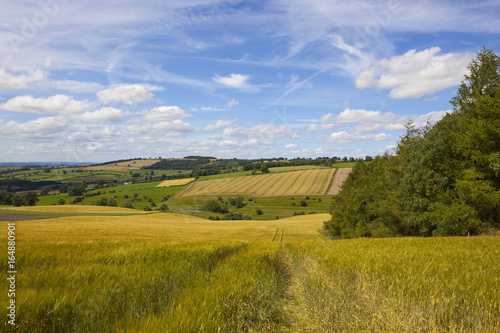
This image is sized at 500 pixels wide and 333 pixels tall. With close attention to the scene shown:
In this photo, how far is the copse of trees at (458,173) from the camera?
18.5m

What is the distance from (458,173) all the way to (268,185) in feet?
302

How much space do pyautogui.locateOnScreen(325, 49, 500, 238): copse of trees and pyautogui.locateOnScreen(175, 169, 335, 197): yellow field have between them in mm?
69828

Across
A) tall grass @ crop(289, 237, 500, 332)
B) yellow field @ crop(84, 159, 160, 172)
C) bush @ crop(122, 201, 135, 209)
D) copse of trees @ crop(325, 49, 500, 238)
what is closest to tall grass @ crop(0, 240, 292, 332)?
tall grass @ crop(289, 237, 500, 332)

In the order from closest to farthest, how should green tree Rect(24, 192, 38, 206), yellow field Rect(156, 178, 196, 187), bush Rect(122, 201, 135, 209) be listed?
green tree Rect(24, 192, 38, 206) < bush Rect(122, 201, 135, 209) < yellow field Rect(156, 178, 196, 187)

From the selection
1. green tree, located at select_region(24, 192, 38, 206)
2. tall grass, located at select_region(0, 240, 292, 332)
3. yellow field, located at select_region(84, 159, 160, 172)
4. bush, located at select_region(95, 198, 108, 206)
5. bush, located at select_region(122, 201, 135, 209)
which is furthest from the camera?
yellow field, located at select_region(84, 159, 160, 172)

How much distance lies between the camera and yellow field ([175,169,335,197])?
103 meters

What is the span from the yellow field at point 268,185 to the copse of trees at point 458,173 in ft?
229

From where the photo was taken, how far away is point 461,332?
2.90 m

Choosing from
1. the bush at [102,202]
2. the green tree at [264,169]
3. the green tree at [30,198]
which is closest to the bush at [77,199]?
the bush at [102,202]

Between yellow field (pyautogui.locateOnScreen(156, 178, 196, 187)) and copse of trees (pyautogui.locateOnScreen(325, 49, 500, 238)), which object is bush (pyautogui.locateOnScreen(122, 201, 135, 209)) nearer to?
yellow field (pyautogui.locateOnScreen(156, 178, 196, 187))

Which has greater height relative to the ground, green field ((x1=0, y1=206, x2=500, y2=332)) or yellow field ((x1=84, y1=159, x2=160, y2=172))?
yellow field ((x1=84, y1=159, x2=160, y2=172))

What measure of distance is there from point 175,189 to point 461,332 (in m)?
116

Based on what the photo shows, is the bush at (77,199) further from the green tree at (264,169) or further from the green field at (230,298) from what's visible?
the green field at (230,298)

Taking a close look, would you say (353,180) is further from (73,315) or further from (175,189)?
(175,189)
